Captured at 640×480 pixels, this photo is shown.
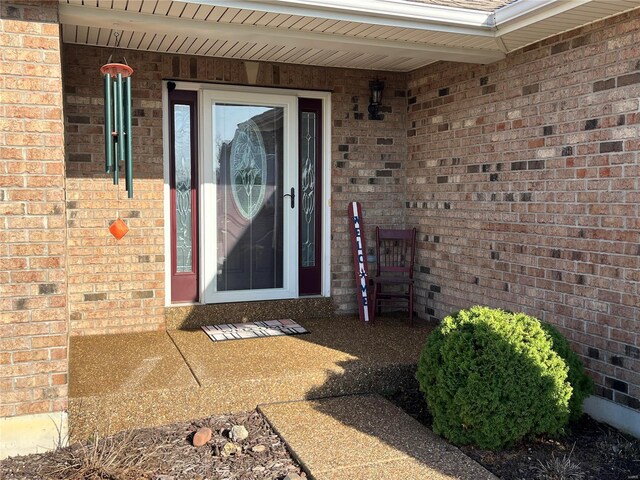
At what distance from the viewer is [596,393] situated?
4.09m

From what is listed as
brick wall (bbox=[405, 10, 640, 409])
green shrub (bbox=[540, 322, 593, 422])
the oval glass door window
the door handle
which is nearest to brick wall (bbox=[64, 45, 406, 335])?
the oval glass door window

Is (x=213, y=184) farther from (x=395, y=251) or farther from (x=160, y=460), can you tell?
(x=160, y=460)

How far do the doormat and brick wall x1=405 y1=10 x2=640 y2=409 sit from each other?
1.40m

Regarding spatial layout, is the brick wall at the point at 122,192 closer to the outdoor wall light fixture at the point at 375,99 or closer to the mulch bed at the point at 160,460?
the outdoor wall light fixture at the point at 375,99

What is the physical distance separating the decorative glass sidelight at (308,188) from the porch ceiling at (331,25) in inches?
39.3

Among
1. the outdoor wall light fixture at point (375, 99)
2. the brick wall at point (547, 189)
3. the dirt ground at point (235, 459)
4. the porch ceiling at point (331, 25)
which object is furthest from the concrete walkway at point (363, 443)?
the outdoor wall light fixture at point (375, 99)

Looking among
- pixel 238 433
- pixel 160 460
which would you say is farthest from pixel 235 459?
pixel 160 460

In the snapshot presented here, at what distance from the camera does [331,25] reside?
4297 millimetres

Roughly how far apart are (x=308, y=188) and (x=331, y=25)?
80.9 inches

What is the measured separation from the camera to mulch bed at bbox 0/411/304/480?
3.28m

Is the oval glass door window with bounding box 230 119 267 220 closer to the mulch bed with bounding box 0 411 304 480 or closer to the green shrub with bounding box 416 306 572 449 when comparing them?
the mulch bed with bounding box 0 411 304 480

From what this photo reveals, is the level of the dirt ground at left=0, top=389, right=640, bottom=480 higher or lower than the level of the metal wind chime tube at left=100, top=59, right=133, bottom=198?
lower

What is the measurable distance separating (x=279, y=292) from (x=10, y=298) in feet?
9.36

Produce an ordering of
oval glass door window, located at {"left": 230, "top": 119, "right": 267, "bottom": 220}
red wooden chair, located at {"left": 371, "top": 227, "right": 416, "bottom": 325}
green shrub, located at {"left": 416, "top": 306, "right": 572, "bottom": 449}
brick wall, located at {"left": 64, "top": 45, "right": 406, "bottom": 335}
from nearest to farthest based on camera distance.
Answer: green shrub, located at {"left": 416, "top": 306, "right": 572, "bottom": 449}
brick wall, located at {"left": 64, "top": 45, "right": 406, "bottom": 335}
oval glass door window, located at {"left": 230, "top": 119, "right": 267, "bottom": 220}
red wooden chair, located at {"left": 371, "top": 227, "right": 416, "bottom": 325}
